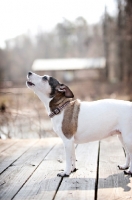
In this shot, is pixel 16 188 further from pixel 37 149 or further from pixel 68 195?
pixel 37 149

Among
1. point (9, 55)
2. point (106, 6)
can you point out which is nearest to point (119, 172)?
point (106, 6)

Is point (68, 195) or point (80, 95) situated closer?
point (68, 195)

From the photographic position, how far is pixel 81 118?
303 centimetres

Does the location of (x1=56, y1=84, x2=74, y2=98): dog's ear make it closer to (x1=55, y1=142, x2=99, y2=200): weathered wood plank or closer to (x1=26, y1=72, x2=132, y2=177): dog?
(x1=26, y1=72, x2=132, y2=177): dog

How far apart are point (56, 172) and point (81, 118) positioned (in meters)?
0.59

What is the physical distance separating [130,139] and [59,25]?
39822 mm

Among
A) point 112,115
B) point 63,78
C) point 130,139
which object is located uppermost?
point 112,115

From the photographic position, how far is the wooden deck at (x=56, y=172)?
2461mm

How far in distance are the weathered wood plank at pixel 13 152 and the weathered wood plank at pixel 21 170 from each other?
0.07m

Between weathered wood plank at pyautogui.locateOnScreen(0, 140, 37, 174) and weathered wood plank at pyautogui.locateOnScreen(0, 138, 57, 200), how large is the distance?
68 millimetres

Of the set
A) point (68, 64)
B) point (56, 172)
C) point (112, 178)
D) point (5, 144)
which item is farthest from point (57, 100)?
point (68, 64)

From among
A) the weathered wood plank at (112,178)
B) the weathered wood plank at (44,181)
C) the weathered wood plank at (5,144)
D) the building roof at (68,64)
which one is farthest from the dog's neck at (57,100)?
the building roof at (68,64)

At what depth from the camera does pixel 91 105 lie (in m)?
3.08

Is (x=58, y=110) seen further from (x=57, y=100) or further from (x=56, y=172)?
(x=56, y=172)
